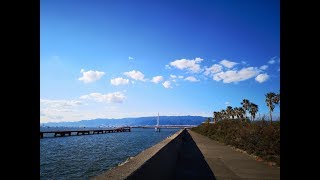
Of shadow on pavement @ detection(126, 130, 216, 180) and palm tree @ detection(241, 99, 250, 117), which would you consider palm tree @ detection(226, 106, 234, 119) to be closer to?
palm tree @ detection(241, 99, 250, 117)

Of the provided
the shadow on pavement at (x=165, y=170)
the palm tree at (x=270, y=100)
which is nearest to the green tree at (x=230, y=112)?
the palm tree at (x=270, y=100)

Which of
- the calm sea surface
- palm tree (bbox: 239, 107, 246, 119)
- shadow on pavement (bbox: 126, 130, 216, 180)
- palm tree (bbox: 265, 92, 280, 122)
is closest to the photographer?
shadow on pavement (bbox: 126, 130, 216, 180)

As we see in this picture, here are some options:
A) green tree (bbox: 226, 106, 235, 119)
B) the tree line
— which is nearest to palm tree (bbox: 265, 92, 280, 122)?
the tree line

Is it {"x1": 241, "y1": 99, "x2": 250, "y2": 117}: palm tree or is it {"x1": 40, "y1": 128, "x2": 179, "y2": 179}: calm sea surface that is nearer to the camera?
{"x1": 40, "y1": 128, "x2": 179, "y2": 179}: calm sea surface

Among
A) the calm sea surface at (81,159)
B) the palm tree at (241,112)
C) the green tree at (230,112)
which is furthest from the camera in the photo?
the green tree at (230,112)

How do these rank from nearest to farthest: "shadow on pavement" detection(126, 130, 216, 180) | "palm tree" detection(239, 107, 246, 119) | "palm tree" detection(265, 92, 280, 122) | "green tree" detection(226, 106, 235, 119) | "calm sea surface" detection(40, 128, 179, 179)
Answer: "shadow on pavement" detection(126, 130, 216, 180) < "calm sea surface" detection(40, 128, 179, 179) < "palm tree" detection(265, 92, 280, 122) < "palm tree" detection(239, 107, 246, 119) < "green tree" detection(226, 106, 235, 119)

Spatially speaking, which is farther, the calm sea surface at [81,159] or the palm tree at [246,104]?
→ the palm tree at [246,104]

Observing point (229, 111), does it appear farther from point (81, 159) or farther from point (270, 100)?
point (81, 159)

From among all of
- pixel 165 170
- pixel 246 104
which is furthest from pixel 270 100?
pixel 165 170

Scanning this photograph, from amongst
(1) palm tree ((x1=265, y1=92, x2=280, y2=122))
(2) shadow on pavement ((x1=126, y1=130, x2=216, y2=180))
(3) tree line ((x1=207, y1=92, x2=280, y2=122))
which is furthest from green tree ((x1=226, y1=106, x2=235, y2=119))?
(2) shadow on pavement ((x1=126, y1=130, x2=216, y2=180))

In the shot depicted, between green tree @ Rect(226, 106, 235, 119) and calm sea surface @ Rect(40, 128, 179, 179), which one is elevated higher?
green tree @ Rect(226, 106, 235, 119)

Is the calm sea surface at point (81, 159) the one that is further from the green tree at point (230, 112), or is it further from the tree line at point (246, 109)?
the green tree at point (230, 112)
